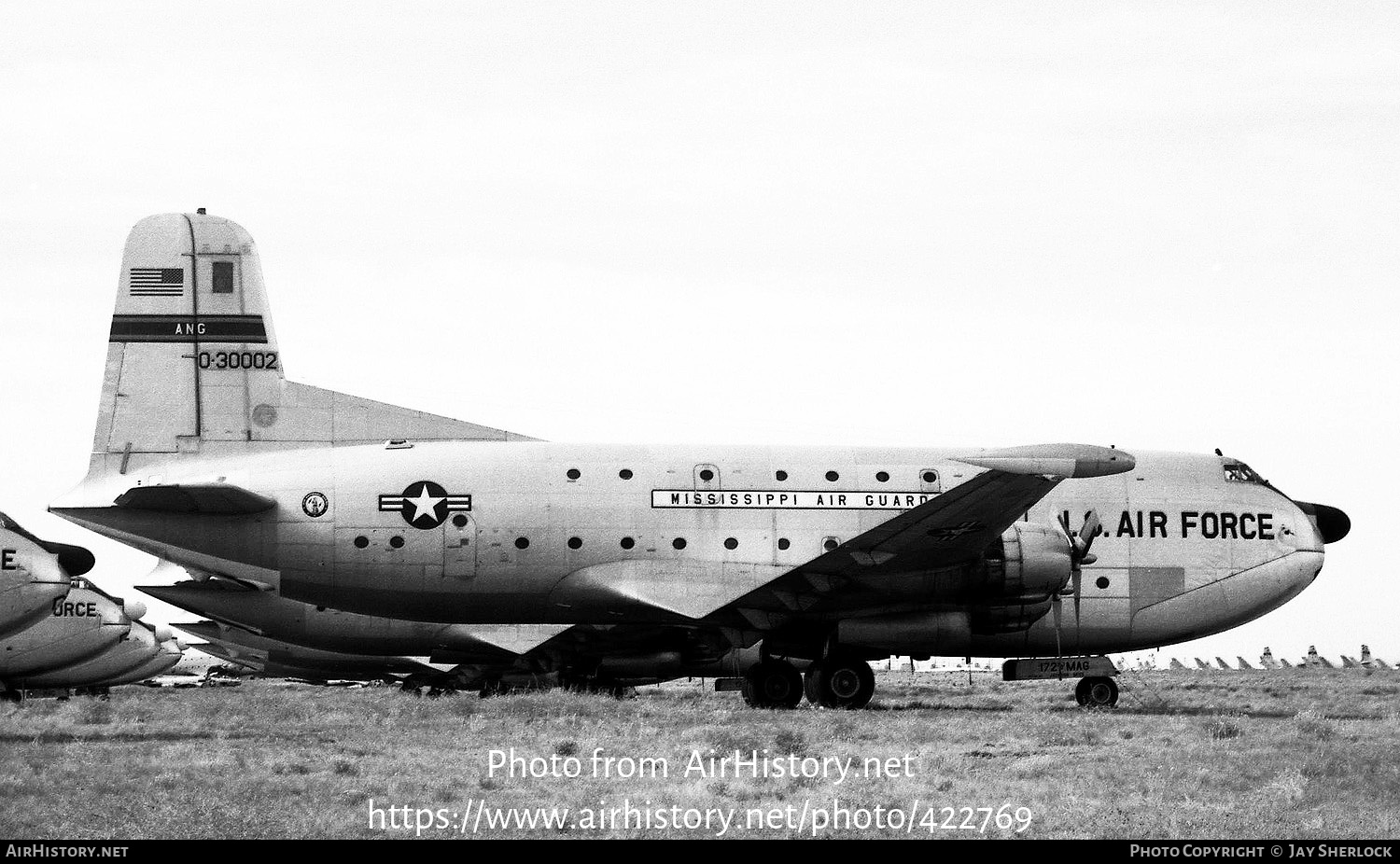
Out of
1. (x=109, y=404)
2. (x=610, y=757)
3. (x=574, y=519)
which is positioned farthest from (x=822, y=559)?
(x=109, y=404)

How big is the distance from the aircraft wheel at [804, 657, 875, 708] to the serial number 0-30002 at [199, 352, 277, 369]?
1097cm

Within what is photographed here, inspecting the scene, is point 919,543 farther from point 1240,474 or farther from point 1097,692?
point 1240,474

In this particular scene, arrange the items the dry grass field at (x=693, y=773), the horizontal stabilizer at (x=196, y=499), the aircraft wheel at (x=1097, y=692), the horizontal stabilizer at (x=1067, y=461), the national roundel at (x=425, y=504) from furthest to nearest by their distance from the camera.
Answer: the aircraft wheel at (x=1097, y=692) < the national roundel at (x=425, y=504) < the horizontal stabilizer at (x=196, y=499) < the horizontal stabilizer at (x=1067, y=461) < the dry grass field at (x=693, y=773)

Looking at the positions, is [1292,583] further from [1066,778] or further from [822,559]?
[1066,778]

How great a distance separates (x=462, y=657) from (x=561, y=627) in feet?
11.4

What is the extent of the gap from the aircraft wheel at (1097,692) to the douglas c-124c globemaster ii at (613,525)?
0.05 m

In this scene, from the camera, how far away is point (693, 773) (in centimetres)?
1678

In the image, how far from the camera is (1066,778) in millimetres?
16406

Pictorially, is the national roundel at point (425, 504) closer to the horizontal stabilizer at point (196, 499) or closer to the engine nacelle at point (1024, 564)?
the horizontal stabilizer at point (196, 499)

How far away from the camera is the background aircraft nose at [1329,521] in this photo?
30812 mm

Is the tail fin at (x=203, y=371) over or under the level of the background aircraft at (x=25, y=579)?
over

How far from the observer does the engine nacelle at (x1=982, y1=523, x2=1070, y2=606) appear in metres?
26.1

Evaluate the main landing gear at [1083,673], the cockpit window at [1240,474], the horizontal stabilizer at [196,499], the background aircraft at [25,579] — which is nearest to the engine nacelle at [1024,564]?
the main landing gear at [1083,673]

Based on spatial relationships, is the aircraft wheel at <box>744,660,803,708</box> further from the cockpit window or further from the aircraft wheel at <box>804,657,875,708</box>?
the cockpit window
